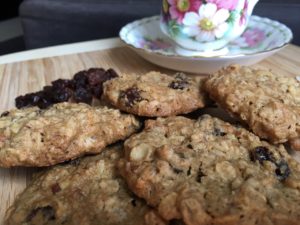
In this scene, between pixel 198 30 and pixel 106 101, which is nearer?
pixel 106 101

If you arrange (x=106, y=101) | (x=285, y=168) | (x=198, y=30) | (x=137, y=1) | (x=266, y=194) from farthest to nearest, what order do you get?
(x=137, y=1), (x=198, y=30), (x=106, y=101), (x=285, y=168), (x=266, y=194)

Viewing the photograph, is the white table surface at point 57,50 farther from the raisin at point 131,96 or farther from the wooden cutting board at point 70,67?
the raisin at point 131,96

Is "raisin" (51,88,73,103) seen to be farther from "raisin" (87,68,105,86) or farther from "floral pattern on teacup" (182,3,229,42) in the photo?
"floral pattern on teacup" (182,3,229,42)

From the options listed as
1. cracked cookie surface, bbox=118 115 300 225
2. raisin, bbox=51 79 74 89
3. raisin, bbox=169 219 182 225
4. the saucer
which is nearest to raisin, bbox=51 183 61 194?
cracked cookie surface, bbox=118 115 300 225

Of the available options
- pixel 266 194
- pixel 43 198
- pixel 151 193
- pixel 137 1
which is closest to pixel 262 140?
pixel 266 194

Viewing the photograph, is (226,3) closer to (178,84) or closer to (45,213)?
(178,84)

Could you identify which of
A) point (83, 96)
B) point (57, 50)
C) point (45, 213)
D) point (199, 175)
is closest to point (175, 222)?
point (199, 175)

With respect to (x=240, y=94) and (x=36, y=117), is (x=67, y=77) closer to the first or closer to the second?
(x=36, y=117)
